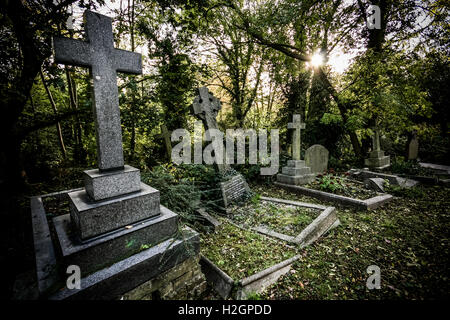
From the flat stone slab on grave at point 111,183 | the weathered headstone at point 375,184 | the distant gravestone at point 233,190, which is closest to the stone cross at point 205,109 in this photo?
the distant gravestone at point 233,190

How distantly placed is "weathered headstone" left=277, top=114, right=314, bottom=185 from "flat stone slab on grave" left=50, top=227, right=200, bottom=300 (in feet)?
15.8

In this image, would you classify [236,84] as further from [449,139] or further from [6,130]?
[449,139]

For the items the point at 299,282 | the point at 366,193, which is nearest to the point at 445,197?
the point at 366,193

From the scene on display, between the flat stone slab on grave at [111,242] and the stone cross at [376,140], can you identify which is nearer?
the flat stone slab on grave at [111,242]

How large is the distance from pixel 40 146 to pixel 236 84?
9311mm

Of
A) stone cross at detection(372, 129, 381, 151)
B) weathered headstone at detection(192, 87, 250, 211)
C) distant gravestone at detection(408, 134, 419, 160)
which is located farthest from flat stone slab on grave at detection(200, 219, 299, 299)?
distant gravestone at detection(408, 134, 419, 160)

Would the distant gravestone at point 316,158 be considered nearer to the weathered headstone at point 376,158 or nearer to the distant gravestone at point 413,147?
the weathered headstone at point 376,158

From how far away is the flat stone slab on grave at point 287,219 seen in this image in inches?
132

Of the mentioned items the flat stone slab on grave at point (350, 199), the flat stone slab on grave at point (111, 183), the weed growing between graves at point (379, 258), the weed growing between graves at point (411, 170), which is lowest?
the weed growing between graves at point (379, 258)

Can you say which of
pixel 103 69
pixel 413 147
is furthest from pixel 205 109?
pixel 413 147

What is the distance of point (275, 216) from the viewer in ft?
13.6

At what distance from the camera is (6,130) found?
3.72 meters

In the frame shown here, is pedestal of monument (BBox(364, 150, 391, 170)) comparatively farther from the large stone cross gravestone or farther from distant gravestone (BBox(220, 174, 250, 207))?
the large stone cross gravestone

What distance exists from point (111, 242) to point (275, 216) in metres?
3.27
